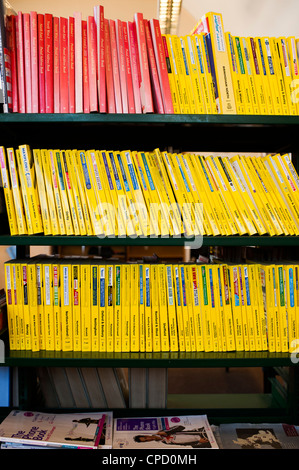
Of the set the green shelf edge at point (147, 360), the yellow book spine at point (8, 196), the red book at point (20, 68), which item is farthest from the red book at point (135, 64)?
the green shelf edge at point (147, 360)

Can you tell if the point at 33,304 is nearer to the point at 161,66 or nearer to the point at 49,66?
the point at 49,66

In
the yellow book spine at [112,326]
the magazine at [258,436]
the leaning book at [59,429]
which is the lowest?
the magazine at [258,436]

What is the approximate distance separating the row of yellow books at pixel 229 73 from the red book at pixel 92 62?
0.24 metres

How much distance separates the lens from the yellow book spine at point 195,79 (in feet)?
3.77

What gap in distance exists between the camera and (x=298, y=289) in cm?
118

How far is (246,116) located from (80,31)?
0.60m

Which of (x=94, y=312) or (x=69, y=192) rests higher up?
(x=69, y=192)

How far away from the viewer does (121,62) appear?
1.13 m

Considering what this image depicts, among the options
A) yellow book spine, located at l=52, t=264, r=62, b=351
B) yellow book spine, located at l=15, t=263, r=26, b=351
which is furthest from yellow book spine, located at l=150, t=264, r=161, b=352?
yellow book spine, located at l=15, t=263, r=26, b=351

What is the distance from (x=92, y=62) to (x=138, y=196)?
451 mm

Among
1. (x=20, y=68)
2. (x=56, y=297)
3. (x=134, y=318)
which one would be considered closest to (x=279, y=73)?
(x=20, y=68)

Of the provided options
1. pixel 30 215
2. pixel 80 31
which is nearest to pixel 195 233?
pixel 30 215

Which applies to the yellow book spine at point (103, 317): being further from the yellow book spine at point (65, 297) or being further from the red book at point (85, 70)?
the red book at point (85, 70)

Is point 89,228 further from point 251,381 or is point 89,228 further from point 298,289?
point 251,381
